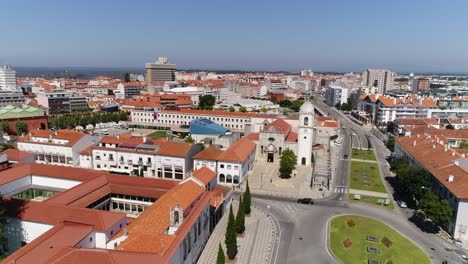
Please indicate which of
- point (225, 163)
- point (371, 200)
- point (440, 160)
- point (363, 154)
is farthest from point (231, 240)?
point (363, 154)

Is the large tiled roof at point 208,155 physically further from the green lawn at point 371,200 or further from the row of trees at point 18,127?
the row of trees at point 18,127

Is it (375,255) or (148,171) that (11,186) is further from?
(375,255)

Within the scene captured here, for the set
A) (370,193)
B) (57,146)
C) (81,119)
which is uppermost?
(57,146)

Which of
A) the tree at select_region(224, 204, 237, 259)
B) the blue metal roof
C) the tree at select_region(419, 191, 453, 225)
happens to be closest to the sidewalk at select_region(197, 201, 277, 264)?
the tree at select_region(224, 204, 237, 259)

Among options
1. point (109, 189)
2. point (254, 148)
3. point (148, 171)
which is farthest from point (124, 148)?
point (254, 148)

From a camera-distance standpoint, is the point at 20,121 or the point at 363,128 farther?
the point at 363,128

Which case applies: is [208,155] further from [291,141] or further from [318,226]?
[318,226]

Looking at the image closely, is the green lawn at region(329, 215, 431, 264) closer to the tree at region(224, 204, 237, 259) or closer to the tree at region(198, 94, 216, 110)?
the tree at region(224, 204, 237, 259)
